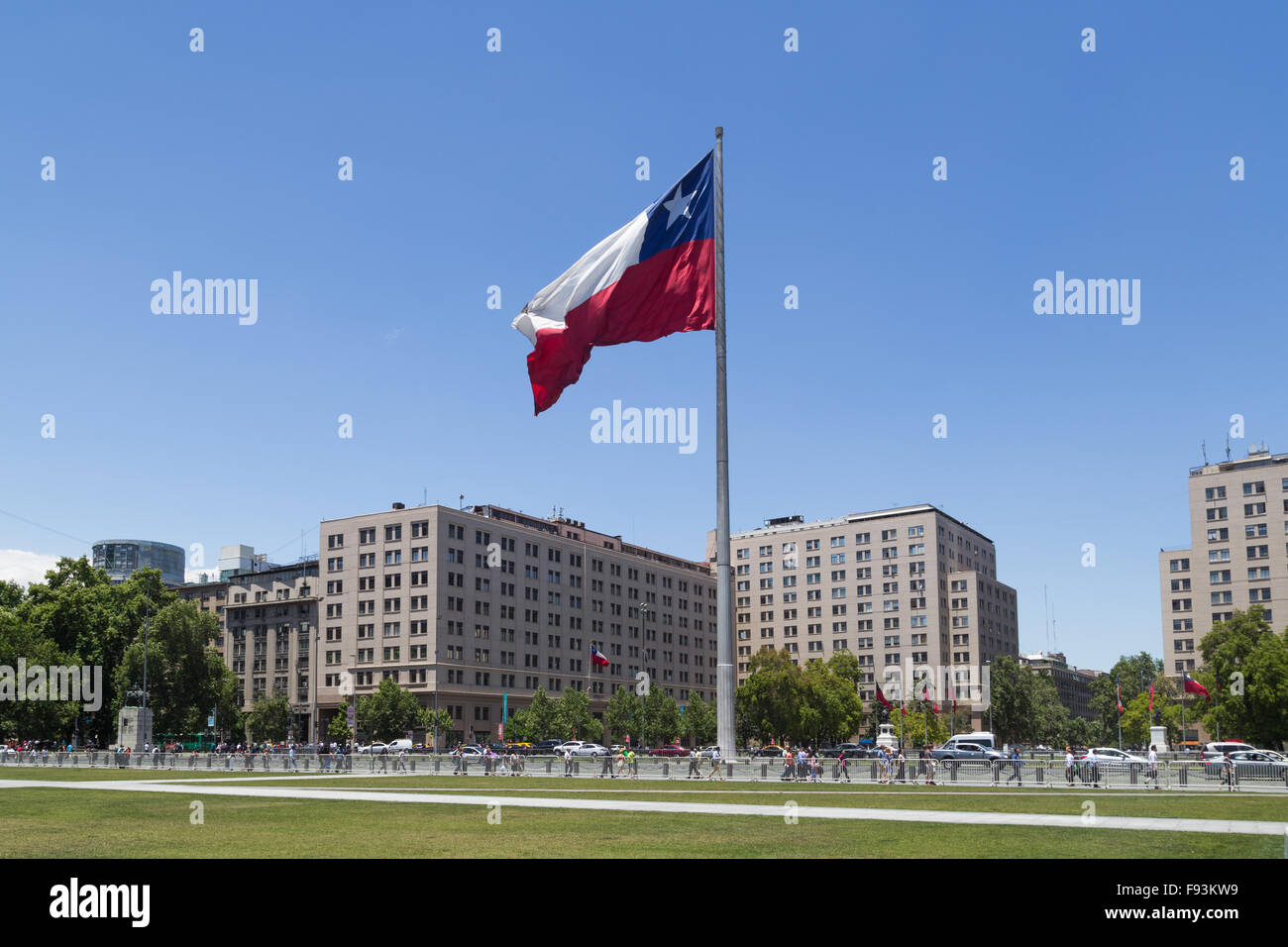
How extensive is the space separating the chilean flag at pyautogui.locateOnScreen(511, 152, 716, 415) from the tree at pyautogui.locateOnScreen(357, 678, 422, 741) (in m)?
89.7

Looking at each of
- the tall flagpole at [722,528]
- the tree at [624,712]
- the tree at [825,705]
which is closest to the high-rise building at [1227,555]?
the tree at [825,705]

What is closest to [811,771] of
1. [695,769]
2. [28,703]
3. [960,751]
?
[695,769]

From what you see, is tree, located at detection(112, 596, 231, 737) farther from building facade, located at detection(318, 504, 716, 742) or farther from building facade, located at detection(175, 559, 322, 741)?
building facade, located at detection(175, 559, 322, 741)

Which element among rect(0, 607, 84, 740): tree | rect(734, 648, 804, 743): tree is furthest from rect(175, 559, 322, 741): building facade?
rect(734, 648, 804, 743): tree

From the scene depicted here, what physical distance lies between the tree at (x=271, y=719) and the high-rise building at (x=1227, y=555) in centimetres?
11878

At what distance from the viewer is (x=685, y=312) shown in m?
37.5

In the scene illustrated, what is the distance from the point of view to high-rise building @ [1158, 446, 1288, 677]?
15250 centimetres

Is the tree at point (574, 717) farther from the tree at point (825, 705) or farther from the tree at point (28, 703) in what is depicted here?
the tree at point (28, 703)

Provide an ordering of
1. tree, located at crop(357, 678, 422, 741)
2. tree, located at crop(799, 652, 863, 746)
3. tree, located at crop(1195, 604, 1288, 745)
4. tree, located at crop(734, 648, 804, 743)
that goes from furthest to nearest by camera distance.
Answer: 1. tree, located at crop(799, 652, 863, 746)
2. tree, located at crop(734, 648, 804, 743)
3. tree, located at crop(357, 678, 422, 741)
4. tree, located at crop(1195, 604, 1288, 745)

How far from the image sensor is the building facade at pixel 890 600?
178 metres

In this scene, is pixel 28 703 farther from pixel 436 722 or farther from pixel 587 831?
pixel 587 831
